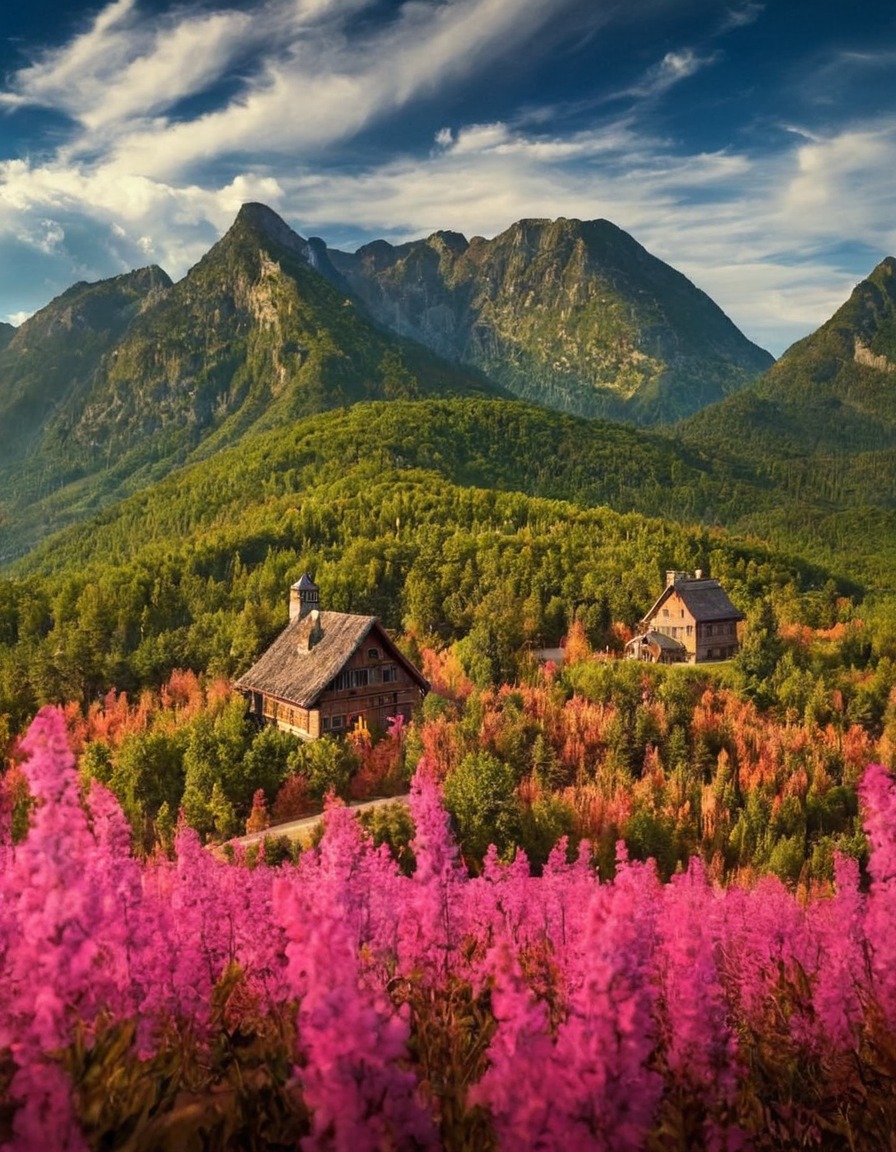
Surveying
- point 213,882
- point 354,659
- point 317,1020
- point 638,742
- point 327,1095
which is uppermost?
Result: point 317,1020

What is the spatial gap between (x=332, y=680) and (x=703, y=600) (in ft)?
117

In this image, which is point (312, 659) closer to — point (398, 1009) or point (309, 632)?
point (309, 632)

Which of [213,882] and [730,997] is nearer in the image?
[213,882]

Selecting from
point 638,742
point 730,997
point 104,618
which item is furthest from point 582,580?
point 730,997

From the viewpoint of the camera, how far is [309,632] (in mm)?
49969

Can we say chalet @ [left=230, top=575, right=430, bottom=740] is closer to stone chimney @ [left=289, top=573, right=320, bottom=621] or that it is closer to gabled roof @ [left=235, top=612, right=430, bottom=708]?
gabled roof @ [left=235, top=612, right=430, bottom=708]

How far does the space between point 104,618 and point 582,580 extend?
41.3 meters

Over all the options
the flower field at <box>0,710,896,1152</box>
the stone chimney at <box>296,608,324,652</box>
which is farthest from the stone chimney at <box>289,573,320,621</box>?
the flower field at <box>0,710,896,1152</box>

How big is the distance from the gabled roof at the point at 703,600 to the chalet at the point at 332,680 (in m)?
27.5

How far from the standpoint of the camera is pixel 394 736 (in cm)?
4509

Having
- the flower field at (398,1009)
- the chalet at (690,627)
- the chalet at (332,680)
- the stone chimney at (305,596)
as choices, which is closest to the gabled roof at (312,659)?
the chalet at (332,680)

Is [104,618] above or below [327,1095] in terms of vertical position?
below

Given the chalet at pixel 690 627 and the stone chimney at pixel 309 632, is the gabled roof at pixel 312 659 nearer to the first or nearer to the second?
the stone chimney at pixel 309 632

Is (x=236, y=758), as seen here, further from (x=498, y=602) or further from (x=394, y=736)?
(x=498, y=602)
